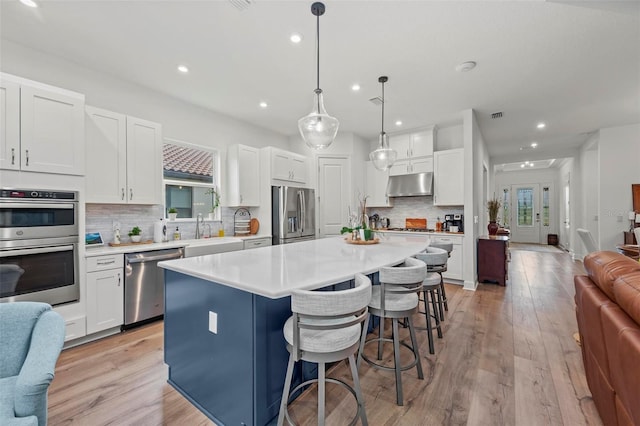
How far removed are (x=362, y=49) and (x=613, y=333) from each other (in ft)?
9.08

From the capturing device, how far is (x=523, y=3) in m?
2.12

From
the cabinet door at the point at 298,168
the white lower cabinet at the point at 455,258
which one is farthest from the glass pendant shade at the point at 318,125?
the white lower cabinet at the point at 455,258

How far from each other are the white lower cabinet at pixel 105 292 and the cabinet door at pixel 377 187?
446 cm

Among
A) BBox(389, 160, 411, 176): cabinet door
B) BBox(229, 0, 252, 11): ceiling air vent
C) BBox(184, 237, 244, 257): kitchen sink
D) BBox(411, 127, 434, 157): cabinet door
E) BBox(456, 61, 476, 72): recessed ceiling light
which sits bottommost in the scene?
BBox(184, 237, 244, 257): kitchen sink

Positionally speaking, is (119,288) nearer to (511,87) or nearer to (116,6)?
→ (116,6)

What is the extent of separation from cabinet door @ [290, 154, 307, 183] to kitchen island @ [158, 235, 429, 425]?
10.9 feet

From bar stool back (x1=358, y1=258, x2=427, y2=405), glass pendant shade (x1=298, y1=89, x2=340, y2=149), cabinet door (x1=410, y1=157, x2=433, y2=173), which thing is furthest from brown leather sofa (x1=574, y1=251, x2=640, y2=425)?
cabinet door (x1=410, y1=157, x2=433, y2=173)

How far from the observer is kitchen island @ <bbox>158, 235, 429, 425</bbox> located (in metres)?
1.49

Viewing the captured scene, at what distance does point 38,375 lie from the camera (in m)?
1.06

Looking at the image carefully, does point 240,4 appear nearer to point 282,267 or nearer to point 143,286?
point 282,267

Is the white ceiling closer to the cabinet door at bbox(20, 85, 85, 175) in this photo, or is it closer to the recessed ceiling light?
the recessed ceiling light

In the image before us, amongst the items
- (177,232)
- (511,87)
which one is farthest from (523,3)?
(177,232)

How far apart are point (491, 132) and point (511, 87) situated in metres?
2.34

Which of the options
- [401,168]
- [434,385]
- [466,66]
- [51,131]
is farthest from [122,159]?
[401,168]
